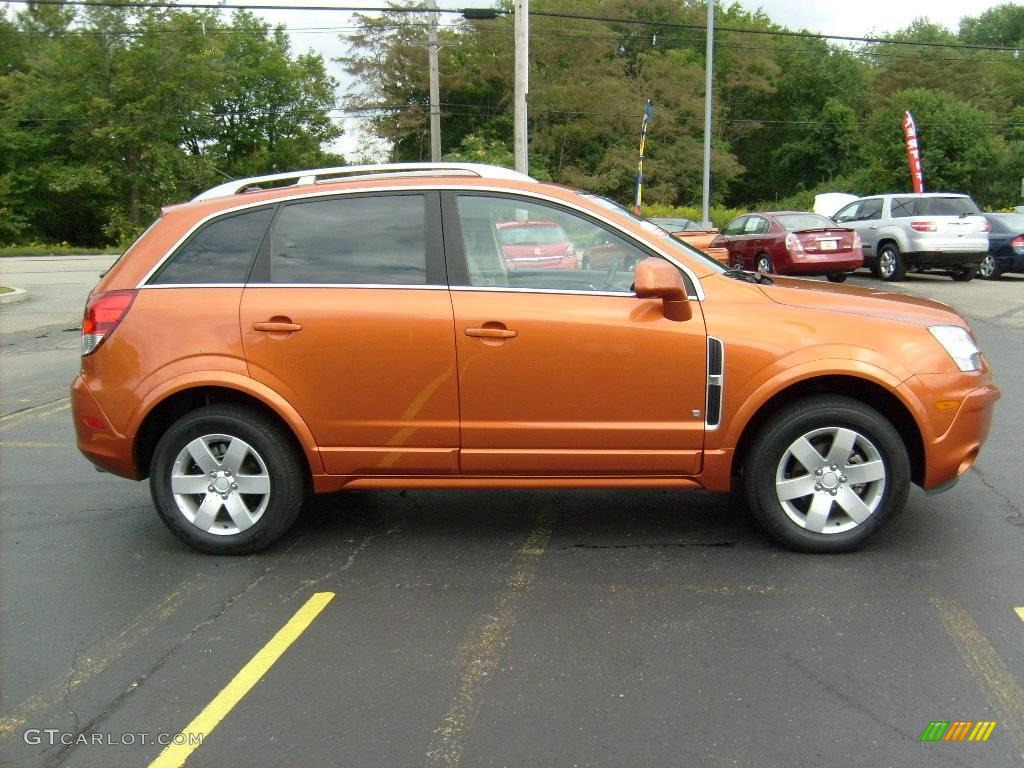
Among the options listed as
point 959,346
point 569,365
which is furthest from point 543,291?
point 959,346

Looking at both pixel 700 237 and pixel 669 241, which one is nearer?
pixel 669 241

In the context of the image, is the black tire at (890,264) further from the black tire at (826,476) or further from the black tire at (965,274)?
the black tire at (826,476)

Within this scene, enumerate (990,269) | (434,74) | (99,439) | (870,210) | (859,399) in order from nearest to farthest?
(859,399), (99,439), (990,269), (870,210), (434,74)

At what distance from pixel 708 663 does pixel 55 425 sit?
6313mm

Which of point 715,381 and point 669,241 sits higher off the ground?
point 669,241

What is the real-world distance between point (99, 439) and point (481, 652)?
2370 mm

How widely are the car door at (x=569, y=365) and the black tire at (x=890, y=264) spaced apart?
16.2m

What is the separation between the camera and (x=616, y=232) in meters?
4.62

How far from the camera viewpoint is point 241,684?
11.6 ft

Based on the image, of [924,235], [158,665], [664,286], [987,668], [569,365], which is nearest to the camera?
[987,668]

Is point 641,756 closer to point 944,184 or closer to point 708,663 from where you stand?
point 708,663

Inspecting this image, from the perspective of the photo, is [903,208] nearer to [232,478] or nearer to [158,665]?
[232,478]

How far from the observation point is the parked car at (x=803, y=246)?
17750 millimetres

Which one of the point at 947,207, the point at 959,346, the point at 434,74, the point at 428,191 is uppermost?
the point at 434,74
